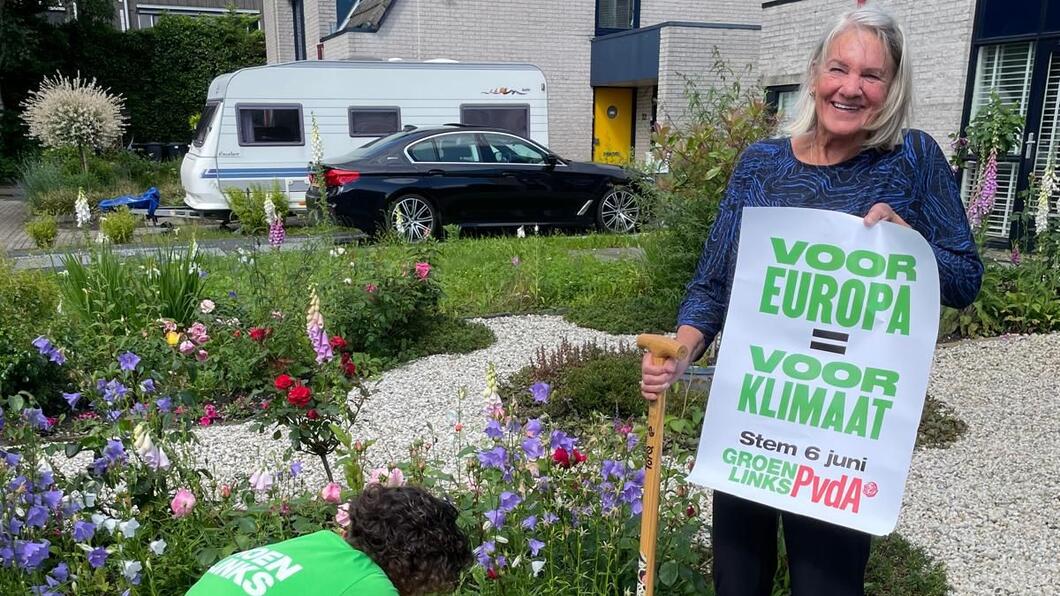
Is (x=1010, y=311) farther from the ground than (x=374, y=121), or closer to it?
closer to it

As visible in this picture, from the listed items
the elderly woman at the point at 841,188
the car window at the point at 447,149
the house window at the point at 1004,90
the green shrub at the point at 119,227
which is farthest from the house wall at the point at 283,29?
the elderly woman at the point at 841,188

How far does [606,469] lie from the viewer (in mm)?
2352

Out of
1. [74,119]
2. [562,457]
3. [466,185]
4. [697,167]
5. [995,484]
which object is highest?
[74,119]

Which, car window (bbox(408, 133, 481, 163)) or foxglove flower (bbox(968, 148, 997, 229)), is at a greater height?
car window (bbox(408, 133, 481, 163))

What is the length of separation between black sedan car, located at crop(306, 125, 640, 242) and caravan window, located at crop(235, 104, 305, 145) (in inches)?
88.5

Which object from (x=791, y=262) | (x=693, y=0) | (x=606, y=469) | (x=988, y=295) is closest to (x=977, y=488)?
(x=606, y=469)

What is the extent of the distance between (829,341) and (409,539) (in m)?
1.02

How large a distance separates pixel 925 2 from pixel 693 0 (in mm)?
10151

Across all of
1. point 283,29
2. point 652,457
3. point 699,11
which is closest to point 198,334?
point 652,457

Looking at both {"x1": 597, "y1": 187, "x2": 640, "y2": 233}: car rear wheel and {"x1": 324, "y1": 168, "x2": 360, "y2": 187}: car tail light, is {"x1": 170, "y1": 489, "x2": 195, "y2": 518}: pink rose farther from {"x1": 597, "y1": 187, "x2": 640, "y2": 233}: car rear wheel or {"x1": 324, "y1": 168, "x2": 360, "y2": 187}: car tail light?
{"x1": 597, "y1": 187, "x2": 640, "y2": 233}: car rear wheel

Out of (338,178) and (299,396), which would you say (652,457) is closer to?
(299,396)

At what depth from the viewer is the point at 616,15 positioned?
64.4 feet

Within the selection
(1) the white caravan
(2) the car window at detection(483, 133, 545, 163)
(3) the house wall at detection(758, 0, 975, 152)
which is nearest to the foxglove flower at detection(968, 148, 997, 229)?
(3) the house wall at detection(758, 0, 975, 152)

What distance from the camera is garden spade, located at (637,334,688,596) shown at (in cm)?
184
